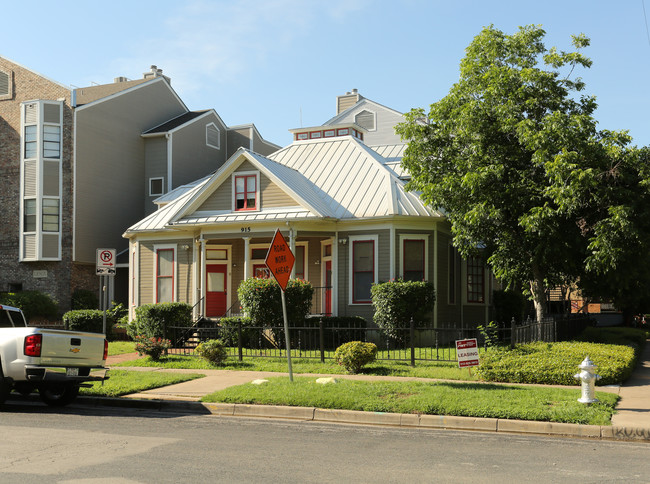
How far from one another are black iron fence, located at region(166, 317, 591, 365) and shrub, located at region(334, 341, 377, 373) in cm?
180

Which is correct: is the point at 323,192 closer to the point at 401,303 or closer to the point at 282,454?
the point at 401,303

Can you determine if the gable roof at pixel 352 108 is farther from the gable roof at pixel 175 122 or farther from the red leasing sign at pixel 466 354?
the red leasing sign at pixel 466 354

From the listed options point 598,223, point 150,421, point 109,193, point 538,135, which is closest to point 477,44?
point 538,135

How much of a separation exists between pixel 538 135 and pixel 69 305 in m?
23.2

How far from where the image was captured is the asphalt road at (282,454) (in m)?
7.24

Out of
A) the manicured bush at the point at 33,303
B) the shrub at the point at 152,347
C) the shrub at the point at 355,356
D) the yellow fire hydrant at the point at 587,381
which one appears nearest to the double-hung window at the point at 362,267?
the shrub at the point at 152,347

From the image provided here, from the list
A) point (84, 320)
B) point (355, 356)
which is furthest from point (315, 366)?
point (84, 320)

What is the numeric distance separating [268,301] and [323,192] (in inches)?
236

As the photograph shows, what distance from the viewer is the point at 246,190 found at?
969 inches

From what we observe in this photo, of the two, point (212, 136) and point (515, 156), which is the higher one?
point (212, 136)

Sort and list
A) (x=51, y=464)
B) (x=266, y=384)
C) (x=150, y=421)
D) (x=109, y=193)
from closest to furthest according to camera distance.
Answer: (x=51, y=464)
(x=150, y=421)
(x=266, y=384)
(x=109, y=193)

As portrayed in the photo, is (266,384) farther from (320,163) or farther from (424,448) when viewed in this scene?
(320,163)

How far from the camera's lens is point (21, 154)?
108ft

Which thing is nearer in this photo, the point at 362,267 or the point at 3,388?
the point at 3,388
